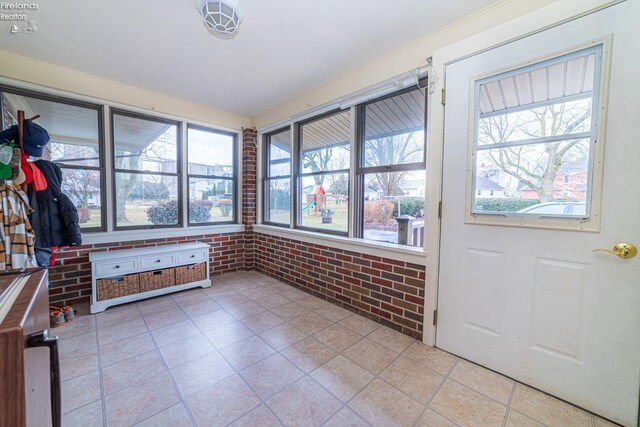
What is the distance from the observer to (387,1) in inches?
68.8

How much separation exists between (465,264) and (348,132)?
1.86 meters

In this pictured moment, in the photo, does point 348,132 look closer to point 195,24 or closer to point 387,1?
point 387,1

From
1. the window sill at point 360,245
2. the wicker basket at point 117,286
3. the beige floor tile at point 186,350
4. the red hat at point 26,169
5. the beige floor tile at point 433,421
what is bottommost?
the beige floor tile at point 433,421

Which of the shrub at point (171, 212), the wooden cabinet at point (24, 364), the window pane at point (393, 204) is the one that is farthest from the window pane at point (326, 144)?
the wooden cabinet at point (24, 364)

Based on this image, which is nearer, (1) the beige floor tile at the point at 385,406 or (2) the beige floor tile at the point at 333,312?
(1) the beige floor tile at the point at 385,406

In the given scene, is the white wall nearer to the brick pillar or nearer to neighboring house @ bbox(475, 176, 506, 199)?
the brick pillar

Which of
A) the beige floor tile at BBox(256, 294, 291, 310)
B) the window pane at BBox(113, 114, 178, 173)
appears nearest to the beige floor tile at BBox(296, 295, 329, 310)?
the beige floor tile at BBox(256, 294, 291, 310)

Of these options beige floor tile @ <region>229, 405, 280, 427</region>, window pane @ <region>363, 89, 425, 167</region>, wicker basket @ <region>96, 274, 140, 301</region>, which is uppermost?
window pane @ <region>363, 89, 425, 167</region>

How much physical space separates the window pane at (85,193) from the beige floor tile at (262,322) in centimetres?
225

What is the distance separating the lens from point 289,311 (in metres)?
2.72

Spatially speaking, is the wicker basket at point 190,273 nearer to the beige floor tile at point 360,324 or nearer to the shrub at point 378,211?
the beige floor tile at point 360,324

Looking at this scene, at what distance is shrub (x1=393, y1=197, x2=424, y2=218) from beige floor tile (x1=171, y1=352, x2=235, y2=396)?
2006mm

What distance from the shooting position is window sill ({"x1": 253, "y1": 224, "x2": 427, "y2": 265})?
222 centimetres

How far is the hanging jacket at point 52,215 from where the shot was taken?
223 cm
